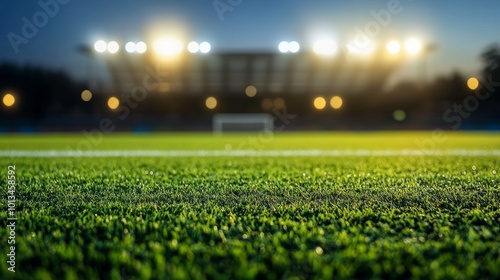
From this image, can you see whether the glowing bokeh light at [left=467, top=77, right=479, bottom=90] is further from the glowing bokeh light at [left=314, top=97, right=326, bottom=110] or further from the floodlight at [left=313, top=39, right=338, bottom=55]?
the floodlight at [left=313, top=39, right=338, bottom=55]

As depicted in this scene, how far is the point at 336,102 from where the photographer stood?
3988 cm

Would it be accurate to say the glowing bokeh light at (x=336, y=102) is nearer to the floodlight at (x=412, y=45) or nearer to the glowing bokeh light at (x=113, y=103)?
the floodlight at (x=412, y=45)

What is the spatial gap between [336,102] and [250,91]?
→ 956cm

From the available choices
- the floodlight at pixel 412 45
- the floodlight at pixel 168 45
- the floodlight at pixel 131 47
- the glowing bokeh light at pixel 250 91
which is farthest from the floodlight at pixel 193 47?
the floodlight at pixel 412 45

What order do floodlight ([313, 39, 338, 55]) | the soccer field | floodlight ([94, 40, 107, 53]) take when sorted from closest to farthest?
the soccer field < floodlight ([94, 40, 107, 53]) < floodlight ([313, 39, 338, 55])

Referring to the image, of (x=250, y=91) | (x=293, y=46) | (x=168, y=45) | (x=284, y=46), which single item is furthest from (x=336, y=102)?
(x=168, y=45)

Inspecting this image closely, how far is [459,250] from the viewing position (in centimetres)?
171

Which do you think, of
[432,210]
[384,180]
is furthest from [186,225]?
[384,180]

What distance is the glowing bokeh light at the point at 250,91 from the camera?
3862cm

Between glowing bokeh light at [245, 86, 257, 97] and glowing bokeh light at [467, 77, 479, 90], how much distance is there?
23976 millimetres

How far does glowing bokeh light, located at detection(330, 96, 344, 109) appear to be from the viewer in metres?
39.8

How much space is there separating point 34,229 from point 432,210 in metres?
2.50

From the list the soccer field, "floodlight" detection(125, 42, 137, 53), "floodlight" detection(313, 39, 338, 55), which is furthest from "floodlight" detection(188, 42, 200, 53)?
the soccer field

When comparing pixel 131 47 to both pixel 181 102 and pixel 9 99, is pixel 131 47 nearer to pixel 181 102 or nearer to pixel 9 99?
pixel 181 102
